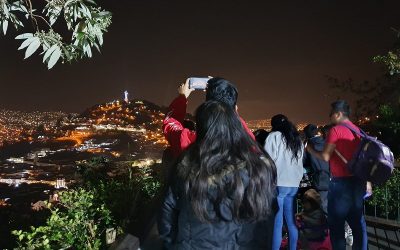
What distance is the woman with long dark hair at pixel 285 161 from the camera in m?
4.05

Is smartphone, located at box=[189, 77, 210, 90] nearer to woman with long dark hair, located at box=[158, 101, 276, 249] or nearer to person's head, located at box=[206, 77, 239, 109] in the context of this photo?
person's head, located at box=[206, 77, 239, 109]

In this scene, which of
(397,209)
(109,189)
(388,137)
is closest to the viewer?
(109,189)

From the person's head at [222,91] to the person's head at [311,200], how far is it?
11.3ft

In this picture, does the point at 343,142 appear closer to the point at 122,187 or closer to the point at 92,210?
the point at 92,210

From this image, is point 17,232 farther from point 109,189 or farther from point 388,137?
point 388,137

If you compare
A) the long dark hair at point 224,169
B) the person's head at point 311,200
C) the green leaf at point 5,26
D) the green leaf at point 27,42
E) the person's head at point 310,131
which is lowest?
the person's head at point 311,200

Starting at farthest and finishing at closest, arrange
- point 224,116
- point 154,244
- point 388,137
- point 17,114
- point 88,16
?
1. point 17,114
2. point 388,137
3. point 154,244
4. point 88,16
5. point 224,116

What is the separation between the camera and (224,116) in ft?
6.61

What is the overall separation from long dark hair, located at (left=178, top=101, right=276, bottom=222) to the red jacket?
1.39 metres

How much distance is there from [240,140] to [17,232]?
2.84m

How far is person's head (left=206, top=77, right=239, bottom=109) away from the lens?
7.93ft

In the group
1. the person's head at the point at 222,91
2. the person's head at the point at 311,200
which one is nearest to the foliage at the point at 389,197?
the person's head at the point at 311,200

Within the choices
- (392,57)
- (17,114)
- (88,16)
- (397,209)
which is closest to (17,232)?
(88,16)

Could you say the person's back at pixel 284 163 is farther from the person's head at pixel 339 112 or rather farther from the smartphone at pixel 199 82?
the smartphone at pixel 199 82
